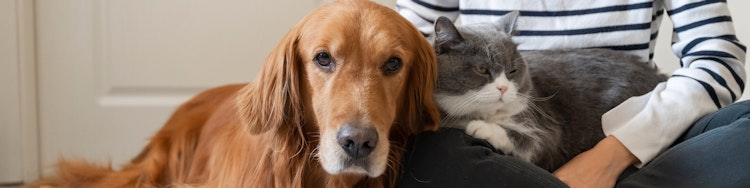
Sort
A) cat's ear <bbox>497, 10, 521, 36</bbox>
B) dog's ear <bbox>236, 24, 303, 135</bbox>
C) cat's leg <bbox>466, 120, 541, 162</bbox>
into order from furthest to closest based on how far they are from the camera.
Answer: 1. cat's ear <bbox>497, 10, 521, 36</bbox>
2. cat's leg <bbox>466, 120, 541, 162</bbox>
3. dog's ear <bbox>236, 24, 303, 135</bbox>

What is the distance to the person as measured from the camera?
3.96 feet

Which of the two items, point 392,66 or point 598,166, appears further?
point 598,166

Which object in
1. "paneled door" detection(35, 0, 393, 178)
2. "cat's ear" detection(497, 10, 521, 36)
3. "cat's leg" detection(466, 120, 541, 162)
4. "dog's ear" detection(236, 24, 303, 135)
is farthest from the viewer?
"paneled door" detection(35, 0, 393, 178)

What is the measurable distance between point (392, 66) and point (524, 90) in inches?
12.2

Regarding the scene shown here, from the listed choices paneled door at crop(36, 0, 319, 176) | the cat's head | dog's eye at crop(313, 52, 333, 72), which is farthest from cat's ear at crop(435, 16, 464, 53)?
paneled door at crop(36, 0, 319, 176)

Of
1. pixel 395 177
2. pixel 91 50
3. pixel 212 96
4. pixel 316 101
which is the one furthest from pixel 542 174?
pixel 91 50

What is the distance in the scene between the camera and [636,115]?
4.64 feet

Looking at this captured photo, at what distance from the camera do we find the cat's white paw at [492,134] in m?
1.25

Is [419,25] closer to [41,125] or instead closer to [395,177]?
[395,177]

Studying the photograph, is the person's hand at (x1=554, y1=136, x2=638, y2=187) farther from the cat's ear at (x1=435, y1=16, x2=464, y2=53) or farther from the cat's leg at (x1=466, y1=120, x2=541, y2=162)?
the cat's ear at (x1=435, y1=16, x2=464, y2=53)

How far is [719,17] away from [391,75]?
0.78 m

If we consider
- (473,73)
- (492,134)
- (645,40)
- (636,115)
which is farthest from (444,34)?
(645,40)

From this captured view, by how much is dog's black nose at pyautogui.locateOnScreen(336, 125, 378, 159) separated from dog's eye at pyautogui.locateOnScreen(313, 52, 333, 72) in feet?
0.37

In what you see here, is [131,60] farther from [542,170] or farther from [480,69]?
[542,170]
